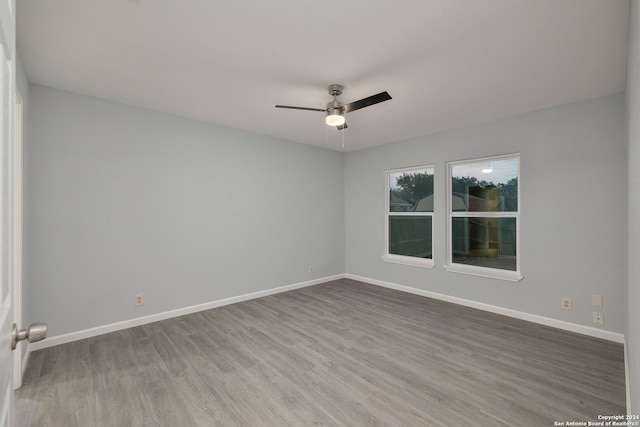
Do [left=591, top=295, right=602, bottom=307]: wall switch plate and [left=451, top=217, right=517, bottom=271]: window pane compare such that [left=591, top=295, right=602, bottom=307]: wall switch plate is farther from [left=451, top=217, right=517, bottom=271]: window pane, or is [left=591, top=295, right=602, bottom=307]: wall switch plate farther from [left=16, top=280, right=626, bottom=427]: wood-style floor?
[left=451, top=217, right=517, bottom=271]: window pane

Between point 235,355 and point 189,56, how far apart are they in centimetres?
262

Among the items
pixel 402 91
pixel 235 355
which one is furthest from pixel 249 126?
pixel 235 355

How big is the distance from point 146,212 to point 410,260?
153 inches

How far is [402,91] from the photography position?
2.95 meters

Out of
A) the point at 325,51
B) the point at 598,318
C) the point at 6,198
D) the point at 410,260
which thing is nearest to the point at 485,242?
the point at 410,260

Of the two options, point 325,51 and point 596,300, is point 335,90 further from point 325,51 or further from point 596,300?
point 596,300

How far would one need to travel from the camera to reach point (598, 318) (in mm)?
3059

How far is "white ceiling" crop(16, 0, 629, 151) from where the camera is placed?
182cm

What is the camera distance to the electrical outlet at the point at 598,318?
3041mm

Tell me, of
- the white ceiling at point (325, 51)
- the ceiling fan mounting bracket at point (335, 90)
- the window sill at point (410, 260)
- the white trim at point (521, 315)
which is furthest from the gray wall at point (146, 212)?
the ceiling fan mounting bracket at point (335, 90)

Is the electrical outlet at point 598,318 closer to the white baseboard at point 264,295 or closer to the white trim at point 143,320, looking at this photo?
the white baseboard at point 264,295

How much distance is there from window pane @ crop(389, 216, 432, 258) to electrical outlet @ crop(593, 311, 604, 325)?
1.95 m

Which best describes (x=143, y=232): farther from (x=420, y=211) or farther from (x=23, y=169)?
(x=420, y=211)

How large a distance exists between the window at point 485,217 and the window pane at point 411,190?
0.37 m
